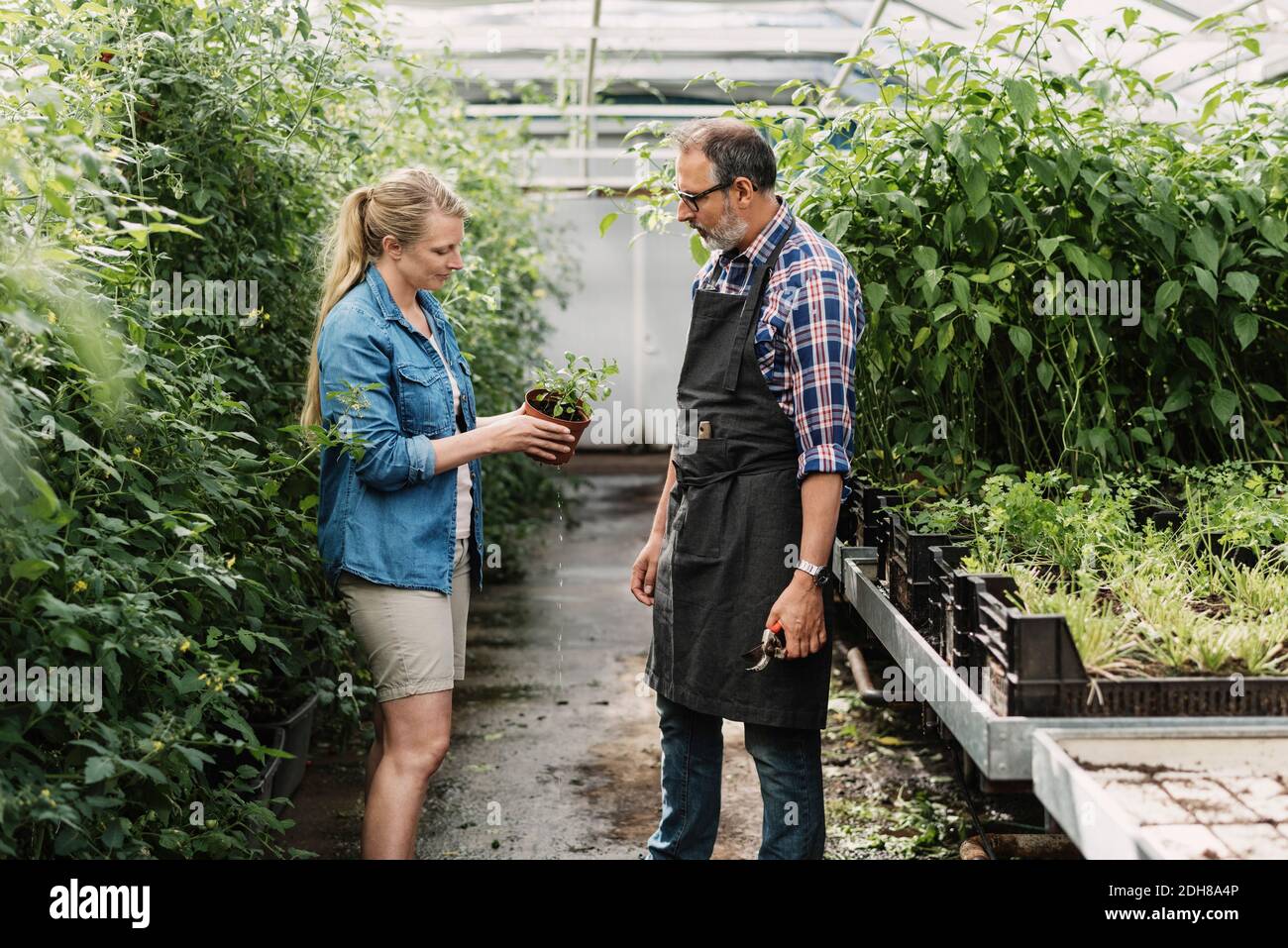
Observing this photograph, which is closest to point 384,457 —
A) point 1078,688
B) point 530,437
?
point 530,437

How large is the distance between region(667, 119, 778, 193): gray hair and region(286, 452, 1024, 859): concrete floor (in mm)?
1923

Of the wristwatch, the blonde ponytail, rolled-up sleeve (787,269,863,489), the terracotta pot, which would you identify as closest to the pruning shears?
the wristwatch

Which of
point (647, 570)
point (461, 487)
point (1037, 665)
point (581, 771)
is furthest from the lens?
point (581, 771)

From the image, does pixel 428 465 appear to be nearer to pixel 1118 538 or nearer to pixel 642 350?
pixel 1118 538

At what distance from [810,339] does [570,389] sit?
0.60m

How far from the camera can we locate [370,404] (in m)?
2.44

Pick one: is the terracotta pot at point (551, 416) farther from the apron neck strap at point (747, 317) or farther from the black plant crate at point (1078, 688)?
the black plant crate at point (1078, 688)

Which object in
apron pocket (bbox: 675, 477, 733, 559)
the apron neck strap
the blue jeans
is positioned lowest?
the blue jeans

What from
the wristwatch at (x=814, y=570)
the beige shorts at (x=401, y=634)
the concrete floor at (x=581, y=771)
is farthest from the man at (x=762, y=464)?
the concrete floor at (x=581, y=771)

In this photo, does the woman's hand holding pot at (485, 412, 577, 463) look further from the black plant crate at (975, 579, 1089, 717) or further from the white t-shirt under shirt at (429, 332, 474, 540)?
the black plant crate at (975, 579, 1089, 717)

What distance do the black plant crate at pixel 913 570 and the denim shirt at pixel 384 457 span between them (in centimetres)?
98

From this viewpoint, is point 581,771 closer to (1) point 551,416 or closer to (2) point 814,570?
(1) point 551,416

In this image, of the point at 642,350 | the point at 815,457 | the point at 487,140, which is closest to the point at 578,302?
the point at 642,350

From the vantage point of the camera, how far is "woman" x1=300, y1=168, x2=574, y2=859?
249cm
